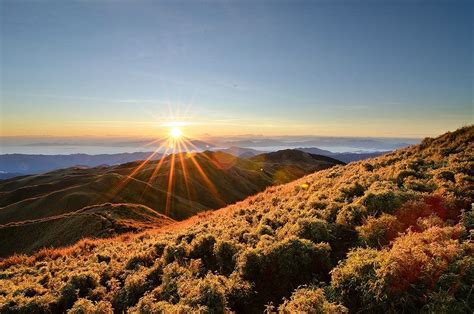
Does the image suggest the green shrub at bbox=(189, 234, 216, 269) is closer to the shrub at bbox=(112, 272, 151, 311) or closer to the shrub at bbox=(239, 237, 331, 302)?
the shrub at bbox=(112, 272, 151, 311)

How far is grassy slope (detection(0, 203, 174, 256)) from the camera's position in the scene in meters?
36.6

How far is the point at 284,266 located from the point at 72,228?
36.3 metres

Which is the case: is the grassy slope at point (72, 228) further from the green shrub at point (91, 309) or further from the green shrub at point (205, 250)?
the green shrub at point (91, 309)

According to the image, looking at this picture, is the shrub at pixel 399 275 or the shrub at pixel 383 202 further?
the shrub at pixel 383 202

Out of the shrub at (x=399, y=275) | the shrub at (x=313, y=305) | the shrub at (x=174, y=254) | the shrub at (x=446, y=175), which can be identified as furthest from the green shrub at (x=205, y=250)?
the shrub at (x=446, y=175)

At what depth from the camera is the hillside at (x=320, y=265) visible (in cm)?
A: 722

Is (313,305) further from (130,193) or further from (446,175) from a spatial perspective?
(130,193)

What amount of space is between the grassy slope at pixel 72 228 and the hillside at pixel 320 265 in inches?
744

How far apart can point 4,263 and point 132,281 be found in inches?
621

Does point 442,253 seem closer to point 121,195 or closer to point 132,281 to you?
point 132,281

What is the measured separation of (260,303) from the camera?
9.52 m

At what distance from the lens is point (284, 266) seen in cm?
1041

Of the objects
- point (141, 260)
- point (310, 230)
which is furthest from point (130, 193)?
point (310, 230)

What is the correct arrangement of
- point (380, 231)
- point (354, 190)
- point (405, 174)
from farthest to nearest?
point (405, 174), point (354, 190), point (380, 231)
